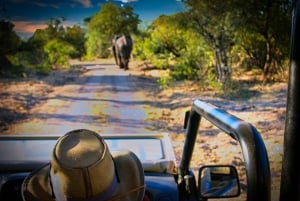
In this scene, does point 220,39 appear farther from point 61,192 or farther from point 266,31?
point 61,192

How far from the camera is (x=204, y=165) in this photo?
1082mm

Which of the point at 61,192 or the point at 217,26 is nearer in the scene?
the point at 61,192

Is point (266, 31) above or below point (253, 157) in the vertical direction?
above

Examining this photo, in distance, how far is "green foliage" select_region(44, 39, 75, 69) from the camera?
3.91m

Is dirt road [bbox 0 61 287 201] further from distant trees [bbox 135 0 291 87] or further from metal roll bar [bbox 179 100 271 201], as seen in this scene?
metal roll bar [bbox 179 100 271 201]

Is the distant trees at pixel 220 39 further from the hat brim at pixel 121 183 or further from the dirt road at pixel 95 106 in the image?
the hat brim at pixel 121 183

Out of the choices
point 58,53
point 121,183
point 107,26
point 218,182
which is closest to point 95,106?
point 58,53

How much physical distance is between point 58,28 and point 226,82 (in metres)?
1.71

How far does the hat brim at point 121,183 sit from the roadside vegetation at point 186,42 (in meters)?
3.13

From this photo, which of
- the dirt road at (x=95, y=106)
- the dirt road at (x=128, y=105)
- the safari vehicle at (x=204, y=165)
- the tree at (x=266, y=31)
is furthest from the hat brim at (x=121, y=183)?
the tree at (x=266, y=31)

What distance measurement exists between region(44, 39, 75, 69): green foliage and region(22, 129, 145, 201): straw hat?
320 cm

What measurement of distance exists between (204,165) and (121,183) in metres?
0.34

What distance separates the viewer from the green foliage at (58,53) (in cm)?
391

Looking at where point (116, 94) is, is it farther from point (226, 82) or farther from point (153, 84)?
point (226, 82)
